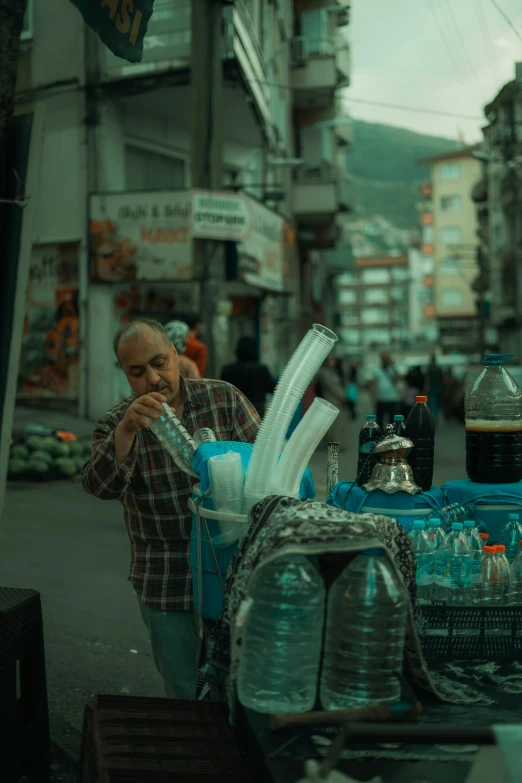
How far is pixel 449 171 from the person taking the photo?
302ft

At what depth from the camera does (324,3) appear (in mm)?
30312

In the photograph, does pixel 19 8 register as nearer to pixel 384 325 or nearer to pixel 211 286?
pixel 211 286

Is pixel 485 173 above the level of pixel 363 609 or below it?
above

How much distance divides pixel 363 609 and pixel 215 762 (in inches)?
21.2

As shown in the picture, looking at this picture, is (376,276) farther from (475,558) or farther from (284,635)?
(284,635)

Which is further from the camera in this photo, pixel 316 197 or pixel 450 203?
pixel 450 203

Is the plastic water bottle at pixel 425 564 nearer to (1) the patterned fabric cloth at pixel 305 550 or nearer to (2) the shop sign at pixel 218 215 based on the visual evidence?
(1) the patterned fabric cloth at pixel 305 550

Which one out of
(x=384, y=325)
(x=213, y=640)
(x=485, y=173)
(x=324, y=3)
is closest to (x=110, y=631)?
(x=213, y=640)

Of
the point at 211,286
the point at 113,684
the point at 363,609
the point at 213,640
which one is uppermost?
the point at 211,286

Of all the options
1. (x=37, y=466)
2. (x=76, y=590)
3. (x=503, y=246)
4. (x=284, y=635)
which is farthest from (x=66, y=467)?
(x=503, y=246)

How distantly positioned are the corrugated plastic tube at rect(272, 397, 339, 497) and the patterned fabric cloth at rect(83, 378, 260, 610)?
76cm

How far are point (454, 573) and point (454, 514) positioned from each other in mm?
296

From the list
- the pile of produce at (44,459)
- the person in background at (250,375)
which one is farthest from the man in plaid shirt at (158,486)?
the pile of produce at (44,459)

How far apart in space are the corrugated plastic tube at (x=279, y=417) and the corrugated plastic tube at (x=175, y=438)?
52 cm
